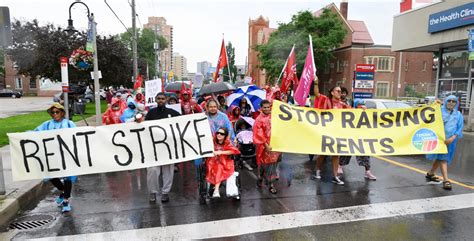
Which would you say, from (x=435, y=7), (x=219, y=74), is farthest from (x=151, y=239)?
(x=435, y=7)

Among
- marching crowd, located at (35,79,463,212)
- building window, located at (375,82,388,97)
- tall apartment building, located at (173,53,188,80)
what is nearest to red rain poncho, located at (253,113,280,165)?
marching crowd, located at (35,79,463,212)

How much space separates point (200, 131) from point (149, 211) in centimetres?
140

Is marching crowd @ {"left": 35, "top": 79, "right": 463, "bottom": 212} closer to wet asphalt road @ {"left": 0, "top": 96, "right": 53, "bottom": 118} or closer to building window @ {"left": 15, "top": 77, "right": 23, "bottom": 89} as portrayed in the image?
wet asphalt road @ {"left": 0, "top": 96, "right": 53, "bottom": 118}

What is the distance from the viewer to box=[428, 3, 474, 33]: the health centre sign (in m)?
15.2

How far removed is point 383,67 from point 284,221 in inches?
1703

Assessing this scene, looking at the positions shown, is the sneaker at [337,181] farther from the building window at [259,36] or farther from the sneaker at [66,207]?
the building window at [259,36]

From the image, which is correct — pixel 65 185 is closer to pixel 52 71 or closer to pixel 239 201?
pixel 239 201

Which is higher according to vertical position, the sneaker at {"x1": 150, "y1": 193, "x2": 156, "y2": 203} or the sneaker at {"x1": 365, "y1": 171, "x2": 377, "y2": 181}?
the sneaker at {"x1": 365, "y1": 171, "x2": 377, "y2": 181}

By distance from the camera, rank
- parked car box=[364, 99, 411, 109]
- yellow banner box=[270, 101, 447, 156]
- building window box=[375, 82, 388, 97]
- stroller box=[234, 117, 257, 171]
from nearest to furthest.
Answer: yellow banner box=[270, 101, 447, 156]
stroller box=[234, 117, 257, 171]
parked car box=[364, 99, 411, 109]
building window box=[375, 82, 388, 97]

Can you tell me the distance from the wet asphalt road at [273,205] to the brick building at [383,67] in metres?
38.0

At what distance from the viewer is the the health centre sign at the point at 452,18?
15.2m

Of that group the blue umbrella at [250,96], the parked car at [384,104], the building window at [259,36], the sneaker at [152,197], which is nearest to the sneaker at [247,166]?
the blue umbrella at [250,96]

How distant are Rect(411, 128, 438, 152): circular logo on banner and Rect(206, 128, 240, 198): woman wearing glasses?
3.15 m

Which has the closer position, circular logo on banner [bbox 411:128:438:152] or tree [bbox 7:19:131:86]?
circular logo on banner [bbox 411:128:438:152]
